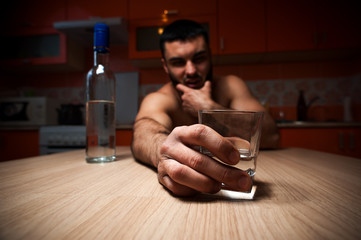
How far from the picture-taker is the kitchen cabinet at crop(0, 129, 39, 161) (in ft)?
6.79

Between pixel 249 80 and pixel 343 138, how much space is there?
102 centimetres

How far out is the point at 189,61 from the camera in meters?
1.16

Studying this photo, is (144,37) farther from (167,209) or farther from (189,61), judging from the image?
(167,209)

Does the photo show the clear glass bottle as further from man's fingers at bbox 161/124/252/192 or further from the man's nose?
the man's nose

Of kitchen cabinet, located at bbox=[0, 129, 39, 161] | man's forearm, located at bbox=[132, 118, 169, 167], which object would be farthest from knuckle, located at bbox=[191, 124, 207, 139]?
kitchen cabinet, located at bbox=[0, 129, 39, 161]

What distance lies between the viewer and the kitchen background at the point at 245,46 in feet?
6.73

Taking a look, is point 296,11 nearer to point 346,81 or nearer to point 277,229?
point 346,81

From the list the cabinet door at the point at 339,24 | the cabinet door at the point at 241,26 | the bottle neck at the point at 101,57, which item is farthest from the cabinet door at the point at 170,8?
the bottle neck at the point at 101,57

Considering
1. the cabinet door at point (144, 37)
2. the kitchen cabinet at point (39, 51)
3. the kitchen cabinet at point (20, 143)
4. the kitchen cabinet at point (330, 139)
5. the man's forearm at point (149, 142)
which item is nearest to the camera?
the man's forearm at point (149, 142)

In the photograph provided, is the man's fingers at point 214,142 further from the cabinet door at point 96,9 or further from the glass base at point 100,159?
the cabinet door at point 96,9

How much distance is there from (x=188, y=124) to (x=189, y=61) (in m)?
0.33

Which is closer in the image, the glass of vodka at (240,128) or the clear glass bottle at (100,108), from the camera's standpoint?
the glass of vodka at (240,128)

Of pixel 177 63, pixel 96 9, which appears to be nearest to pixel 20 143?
pixel 96 9

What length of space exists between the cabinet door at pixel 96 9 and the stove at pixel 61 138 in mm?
1190
